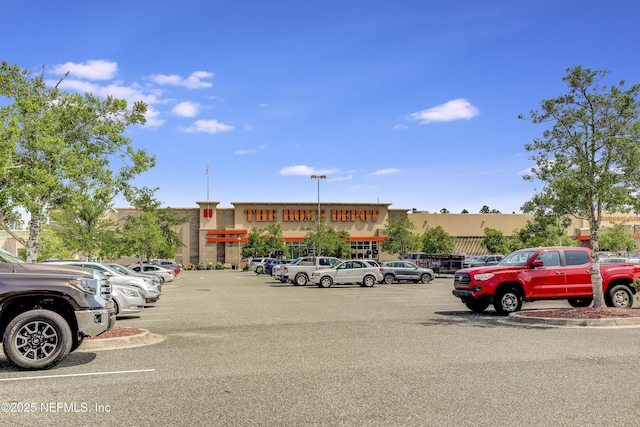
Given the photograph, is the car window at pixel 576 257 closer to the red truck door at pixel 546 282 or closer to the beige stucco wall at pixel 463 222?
the red truck door at pixel 546 282

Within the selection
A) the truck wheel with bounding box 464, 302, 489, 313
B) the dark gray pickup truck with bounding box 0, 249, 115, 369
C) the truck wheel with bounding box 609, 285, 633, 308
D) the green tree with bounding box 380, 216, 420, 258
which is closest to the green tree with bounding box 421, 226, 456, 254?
the green tree with bounding box 380, 216, 420, 258

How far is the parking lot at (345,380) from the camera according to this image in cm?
581

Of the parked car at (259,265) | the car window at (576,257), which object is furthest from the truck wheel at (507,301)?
the parked car at (259,265)

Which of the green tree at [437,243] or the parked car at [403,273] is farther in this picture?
the green tree at [437,243]

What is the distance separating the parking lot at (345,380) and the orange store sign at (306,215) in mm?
73703

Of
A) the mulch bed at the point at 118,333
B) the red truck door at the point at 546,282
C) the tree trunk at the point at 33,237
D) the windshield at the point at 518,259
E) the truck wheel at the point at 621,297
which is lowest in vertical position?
the mulch bed at the point at 118,333

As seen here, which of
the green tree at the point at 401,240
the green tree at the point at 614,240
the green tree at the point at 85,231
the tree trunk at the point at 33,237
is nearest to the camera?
the tree trunk at the point at 33,237

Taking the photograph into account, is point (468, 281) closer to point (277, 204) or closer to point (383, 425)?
point (383, 425)

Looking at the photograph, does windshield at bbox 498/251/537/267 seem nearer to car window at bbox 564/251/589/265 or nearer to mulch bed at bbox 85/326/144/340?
→ car window at bbox 564/251/589/265

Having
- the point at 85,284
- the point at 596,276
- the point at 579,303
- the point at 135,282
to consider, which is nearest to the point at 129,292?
the point at 135,282

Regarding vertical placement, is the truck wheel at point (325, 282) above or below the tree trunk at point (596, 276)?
below

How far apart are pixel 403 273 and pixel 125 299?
23.4 m

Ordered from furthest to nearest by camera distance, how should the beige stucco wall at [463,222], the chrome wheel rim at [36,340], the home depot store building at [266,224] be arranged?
the beige stucco wall at [463,222]
the home depot store building at [266,224]
the chrome wheel rim at [36,340]

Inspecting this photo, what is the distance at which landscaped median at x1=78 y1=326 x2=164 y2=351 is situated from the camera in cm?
1009
